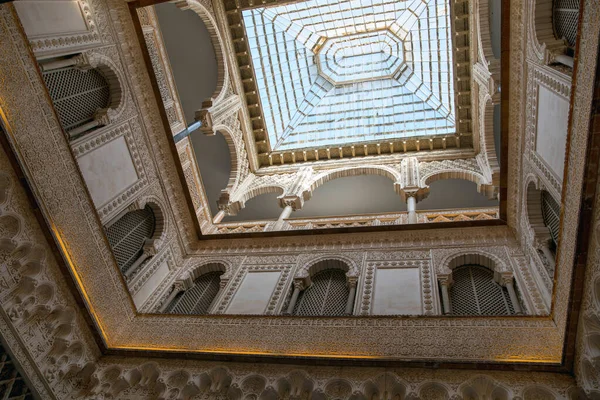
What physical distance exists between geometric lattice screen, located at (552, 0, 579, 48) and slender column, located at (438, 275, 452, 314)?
152 inches

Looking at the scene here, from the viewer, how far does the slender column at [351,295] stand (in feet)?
24.2

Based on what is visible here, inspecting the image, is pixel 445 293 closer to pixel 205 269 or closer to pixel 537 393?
pixel 537 393

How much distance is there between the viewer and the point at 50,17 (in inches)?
286

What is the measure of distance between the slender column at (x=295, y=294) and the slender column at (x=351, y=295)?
2.92 feet

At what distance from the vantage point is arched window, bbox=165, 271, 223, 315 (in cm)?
863

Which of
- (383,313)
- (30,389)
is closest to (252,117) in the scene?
(383,313)

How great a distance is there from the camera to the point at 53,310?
20.6 ft

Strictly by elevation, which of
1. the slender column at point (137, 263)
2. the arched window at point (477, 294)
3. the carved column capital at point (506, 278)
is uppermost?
the slender column at point (137, 263)

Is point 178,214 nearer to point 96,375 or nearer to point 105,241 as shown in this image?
point 105,241

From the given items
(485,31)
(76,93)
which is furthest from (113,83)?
(485,31)

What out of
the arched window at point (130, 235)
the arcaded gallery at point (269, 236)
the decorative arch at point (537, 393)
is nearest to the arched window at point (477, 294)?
the arcaded gallery at point (269, 236)

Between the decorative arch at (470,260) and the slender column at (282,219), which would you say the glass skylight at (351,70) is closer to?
the slender column at (282,219)

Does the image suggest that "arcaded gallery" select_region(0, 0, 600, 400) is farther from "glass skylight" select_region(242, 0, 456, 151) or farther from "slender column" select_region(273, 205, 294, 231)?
"glass skylight" select_region(242, 0, 456, 151)

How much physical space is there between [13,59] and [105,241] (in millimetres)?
2854
